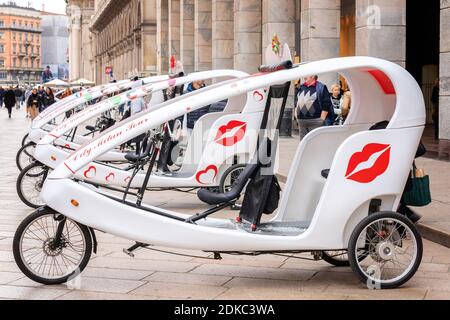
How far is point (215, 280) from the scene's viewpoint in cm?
701

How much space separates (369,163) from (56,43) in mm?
183710

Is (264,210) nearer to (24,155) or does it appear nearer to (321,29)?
(24,155)

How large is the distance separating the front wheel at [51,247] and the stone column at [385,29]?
35.6ft

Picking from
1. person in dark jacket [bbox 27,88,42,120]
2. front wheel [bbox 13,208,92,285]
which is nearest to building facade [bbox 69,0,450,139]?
person in dark jacket [bbox 27,88,42,120]

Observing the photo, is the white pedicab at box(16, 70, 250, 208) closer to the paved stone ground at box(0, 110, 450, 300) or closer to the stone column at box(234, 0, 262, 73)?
the paved stone ground at box(0, 110, 450, 300)

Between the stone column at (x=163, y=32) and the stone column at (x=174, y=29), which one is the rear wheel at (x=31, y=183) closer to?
the stone column at (x=174, y=29)

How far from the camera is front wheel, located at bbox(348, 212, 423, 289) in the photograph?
6664 millimetres

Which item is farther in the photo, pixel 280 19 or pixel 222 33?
pixel 222 33

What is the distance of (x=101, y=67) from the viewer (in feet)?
303

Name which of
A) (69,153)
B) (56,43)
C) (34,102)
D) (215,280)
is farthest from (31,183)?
(56,43)

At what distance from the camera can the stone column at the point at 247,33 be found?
89.1ft
